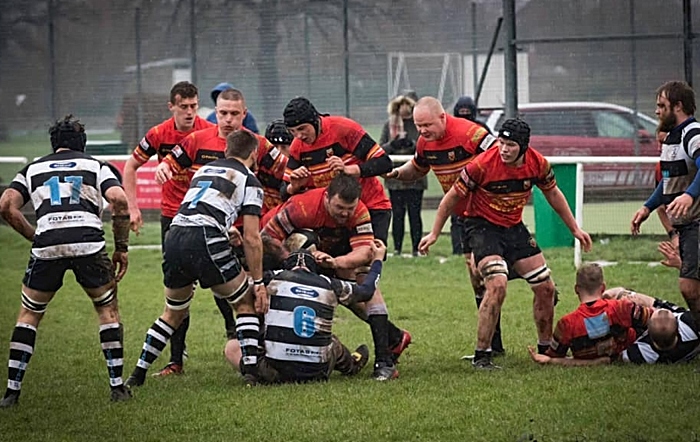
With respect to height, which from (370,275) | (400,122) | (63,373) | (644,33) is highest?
(644,33)

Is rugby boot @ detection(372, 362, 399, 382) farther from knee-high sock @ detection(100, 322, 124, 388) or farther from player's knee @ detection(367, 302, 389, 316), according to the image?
knee-high sock @ detection(100, 322, 124, 388)

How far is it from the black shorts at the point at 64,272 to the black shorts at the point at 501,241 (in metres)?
2.73

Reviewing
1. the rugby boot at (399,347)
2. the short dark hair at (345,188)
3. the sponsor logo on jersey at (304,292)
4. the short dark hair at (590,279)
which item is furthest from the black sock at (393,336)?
the short dark hair at (590,279)

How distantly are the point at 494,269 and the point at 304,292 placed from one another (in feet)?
4.86

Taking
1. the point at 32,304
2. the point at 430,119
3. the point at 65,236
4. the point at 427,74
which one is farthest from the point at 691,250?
the point at 427,74

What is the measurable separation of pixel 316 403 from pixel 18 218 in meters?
2.29

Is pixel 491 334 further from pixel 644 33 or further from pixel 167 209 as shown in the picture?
pixel 644 33

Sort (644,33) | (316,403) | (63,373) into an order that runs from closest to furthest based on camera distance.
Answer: (316,403) < (63,373) < (644,33)

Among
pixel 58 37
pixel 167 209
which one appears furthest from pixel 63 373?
pixel 58 37

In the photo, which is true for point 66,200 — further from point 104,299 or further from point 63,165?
point 104,299

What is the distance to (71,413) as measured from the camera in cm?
754

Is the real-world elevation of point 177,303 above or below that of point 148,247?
above

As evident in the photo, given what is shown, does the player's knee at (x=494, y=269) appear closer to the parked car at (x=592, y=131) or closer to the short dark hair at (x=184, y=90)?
the short dark hair at (x=184, y=90)

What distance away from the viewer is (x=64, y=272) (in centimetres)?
773
